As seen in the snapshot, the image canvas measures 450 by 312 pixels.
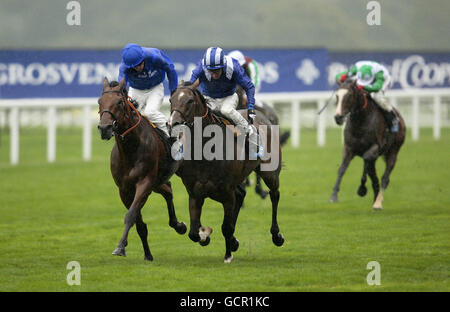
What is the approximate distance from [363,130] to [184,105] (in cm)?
482

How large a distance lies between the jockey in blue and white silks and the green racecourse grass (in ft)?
4.23

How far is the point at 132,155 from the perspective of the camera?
729cm

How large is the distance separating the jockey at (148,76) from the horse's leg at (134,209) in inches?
27.3

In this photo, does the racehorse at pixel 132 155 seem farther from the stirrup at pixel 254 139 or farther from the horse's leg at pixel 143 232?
the stirrup at pixel 254 139

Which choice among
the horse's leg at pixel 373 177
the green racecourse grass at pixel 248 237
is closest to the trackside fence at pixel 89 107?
the green racecourse grass at pixel 248 237

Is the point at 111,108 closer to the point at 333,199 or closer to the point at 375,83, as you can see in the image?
the point at 333,199

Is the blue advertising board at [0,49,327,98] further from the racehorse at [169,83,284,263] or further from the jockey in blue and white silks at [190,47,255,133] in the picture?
the racehorse at [169,83,284,263]

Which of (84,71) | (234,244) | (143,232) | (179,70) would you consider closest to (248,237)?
(234,244)

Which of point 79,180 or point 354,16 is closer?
point 79,180

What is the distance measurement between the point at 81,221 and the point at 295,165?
21.3 ft

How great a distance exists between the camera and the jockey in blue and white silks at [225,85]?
7531 millimetres

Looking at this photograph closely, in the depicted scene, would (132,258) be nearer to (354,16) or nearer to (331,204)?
(331,204)

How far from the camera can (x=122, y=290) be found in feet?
20.7
